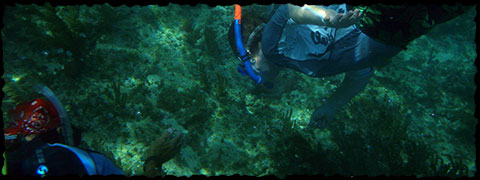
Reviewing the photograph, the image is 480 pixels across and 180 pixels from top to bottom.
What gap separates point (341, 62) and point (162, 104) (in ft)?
8.46

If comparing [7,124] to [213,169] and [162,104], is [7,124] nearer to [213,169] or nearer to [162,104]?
[162,104]

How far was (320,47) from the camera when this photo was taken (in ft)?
9.52

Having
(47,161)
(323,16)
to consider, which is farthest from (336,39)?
(47,161)

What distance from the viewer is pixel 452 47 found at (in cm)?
641

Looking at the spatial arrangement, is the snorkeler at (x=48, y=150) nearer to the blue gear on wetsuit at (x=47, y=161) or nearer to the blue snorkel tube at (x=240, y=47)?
the blue gear on wetsuit at (x=47, y=161)

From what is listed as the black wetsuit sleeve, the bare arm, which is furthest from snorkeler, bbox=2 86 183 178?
the bare arm

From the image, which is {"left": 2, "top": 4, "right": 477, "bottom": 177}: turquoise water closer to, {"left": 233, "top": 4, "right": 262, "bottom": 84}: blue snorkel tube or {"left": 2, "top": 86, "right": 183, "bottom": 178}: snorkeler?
{"left": 2, "top": 86, "right": 183, "bottom": 178}: snorkeler

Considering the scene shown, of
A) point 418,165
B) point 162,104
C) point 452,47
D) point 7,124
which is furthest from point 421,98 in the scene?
point 7,124

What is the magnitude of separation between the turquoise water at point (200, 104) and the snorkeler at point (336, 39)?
0.55 meters

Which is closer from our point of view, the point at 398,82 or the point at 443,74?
the point at 398,82

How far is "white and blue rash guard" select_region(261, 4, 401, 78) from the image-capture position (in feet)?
8.36

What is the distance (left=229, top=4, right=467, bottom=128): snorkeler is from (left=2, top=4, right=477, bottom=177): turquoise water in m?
0.55

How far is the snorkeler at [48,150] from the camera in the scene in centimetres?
171

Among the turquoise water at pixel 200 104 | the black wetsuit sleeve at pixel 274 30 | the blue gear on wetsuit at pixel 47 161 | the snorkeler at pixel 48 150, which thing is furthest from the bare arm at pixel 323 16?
the blue gear on wetsuit at pixel 47 161
